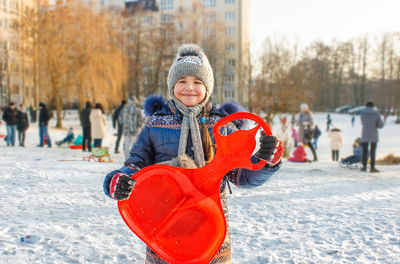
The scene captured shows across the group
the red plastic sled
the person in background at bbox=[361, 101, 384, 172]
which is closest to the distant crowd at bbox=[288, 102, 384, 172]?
the person in background at bbox=[361, 101, 384, 172]

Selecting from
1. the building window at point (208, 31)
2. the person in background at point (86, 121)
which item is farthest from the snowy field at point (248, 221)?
the building window at point (208, 31)

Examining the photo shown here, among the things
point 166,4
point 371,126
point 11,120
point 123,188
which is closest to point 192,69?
point 123,188

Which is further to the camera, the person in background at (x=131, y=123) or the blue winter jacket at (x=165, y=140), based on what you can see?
the person in background at (x=131, y=123)

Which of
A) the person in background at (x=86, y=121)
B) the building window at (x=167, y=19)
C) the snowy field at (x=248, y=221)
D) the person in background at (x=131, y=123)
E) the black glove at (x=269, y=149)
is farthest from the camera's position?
the building window at (x=167, y=19)

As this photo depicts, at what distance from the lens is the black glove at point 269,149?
1.69 meters

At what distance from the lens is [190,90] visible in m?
1.99

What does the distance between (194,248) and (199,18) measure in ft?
137

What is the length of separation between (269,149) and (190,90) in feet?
1.94

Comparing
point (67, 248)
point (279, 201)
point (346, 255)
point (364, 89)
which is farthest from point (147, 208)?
point (364, 89)

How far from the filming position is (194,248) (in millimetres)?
1769

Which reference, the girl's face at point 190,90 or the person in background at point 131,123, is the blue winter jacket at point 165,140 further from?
the person in background at point 131,123

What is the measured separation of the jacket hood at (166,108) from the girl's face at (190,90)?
0.48 feet

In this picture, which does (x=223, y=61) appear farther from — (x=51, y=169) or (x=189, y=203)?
(x=189, y=203)

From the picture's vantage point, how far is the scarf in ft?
6.32
